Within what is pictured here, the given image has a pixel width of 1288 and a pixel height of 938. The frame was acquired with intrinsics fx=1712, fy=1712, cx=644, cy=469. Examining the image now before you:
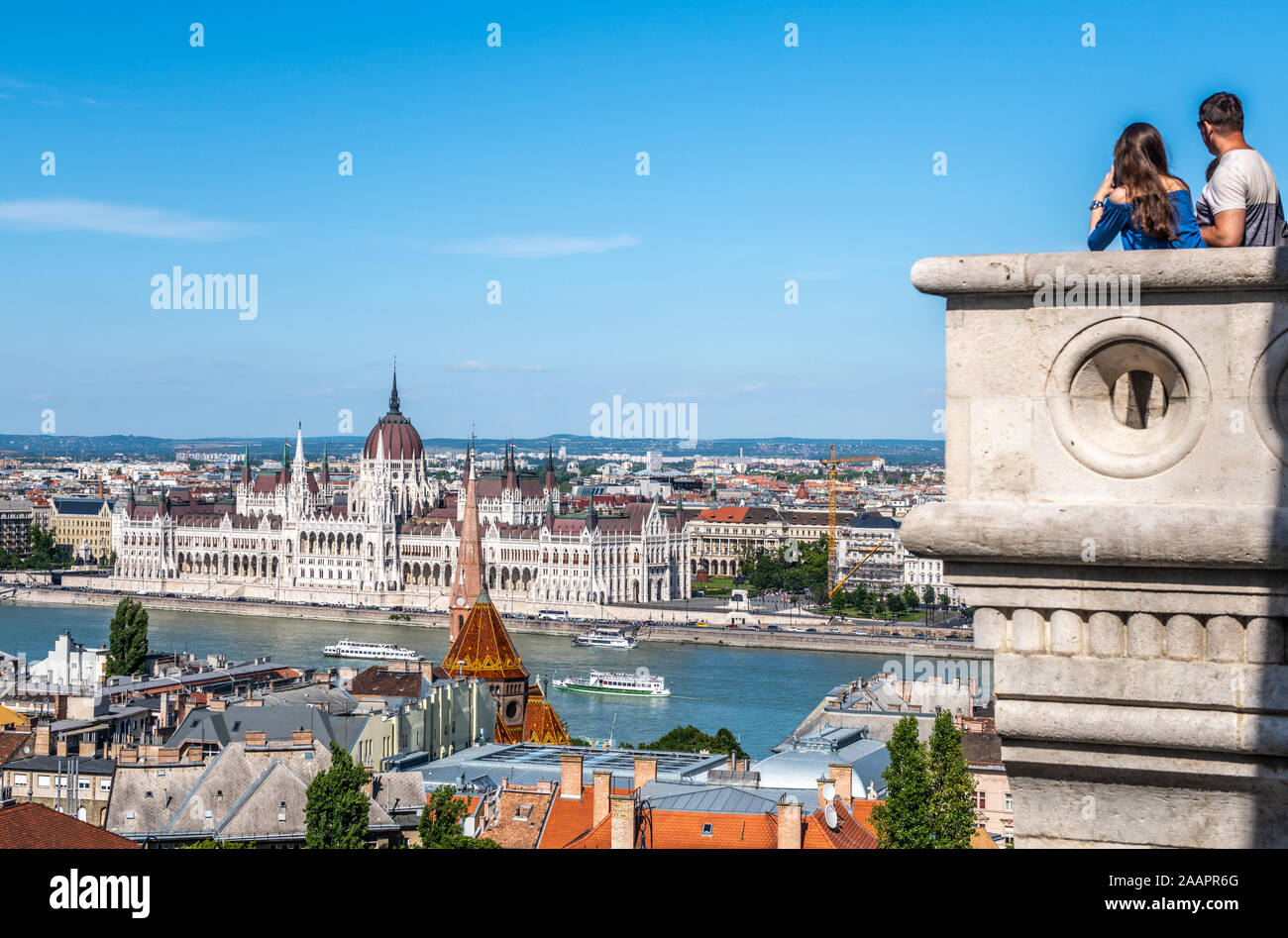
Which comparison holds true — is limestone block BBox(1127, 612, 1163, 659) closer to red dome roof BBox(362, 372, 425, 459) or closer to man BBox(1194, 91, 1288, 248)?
man BBox(1194, 91, 1288, 248)

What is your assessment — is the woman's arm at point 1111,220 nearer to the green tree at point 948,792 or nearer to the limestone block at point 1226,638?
the limestone block at point 1226,638

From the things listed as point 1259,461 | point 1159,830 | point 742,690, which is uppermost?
point 1259,461

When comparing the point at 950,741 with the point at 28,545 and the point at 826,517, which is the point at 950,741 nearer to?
the point at 826,517

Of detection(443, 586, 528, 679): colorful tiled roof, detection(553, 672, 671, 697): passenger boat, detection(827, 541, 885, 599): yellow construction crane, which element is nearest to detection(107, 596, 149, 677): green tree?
detection(443, 586, 528, 679): colorful tiled roof

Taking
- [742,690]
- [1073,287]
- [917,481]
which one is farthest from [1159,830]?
[917,481]

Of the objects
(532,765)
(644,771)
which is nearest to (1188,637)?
(644,771)

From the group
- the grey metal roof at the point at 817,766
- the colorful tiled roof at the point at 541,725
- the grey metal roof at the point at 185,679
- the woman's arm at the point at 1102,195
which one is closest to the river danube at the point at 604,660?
the colorful tiled roof at the point at 541,725
